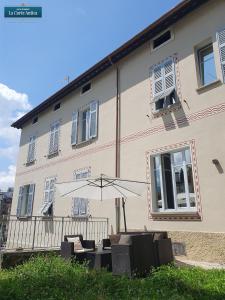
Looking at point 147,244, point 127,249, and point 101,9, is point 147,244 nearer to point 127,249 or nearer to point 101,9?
point 127,249

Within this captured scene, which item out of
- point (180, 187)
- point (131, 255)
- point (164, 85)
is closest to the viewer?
point (131, 255)

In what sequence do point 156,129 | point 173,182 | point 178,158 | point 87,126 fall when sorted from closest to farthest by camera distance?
point 173,182 → point 178,158 → point 156,129 → point 87,126

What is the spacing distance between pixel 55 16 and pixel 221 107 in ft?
16.5

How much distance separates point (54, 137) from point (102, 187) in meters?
7.01

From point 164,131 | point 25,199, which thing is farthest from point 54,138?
point 164,131

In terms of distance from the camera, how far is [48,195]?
13852mm

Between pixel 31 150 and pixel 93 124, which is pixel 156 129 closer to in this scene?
pixel 93 124

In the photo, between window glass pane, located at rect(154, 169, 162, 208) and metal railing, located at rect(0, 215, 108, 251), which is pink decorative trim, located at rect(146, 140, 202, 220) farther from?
metal railing, located at rect(0, 215, 108, 251)

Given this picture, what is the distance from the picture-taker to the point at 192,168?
25.7ft

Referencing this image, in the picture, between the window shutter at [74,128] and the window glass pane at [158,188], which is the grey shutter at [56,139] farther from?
the window glass pane at [158,188]

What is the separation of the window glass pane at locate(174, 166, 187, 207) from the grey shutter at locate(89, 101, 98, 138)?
4.54 m

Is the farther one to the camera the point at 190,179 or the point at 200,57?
the point at 200,57

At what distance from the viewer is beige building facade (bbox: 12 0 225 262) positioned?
294 inches

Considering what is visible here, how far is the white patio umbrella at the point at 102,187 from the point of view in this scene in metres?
8.03
